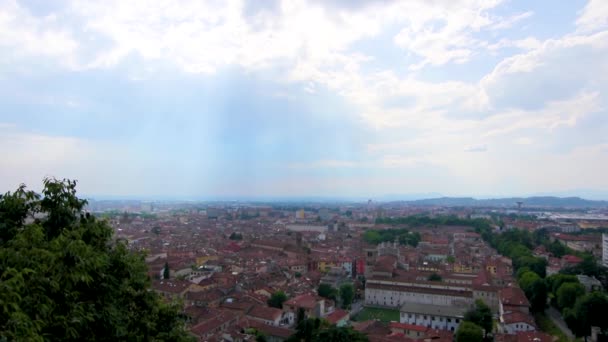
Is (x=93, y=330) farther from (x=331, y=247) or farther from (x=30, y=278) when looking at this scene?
(x=331, y=247)

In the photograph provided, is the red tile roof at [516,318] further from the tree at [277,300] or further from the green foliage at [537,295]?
the tree at [277,300]

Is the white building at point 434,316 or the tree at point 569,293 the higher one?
the tree at point 569,293

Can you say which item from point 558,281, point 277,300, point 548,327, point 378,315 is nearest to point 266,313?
point 277,300

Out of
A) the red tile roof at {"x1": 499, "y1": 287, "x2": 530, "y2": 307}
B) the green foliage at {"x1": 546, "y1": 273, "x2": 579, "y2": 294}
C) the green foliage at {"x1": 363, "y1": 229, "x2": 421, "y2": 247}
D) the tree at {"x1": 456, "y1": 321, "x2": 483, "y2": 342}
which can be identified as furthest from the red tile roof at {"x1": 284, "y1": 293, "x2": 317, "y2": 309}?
the green foliage at {"x1": 363, "y1": 229, "x2": 421, "y2": 247}

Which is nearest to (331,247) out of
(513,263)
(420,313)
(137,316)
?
(513,263)

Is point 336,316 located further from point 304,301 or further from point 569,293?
point 569,293

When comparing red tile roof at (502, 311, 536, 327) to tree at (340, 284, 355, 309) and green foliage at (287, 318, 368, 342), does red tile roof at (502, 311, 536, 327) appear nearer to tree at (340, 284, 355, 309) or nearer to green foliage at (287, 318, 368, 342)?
tree at (340, 284, 355, 309)

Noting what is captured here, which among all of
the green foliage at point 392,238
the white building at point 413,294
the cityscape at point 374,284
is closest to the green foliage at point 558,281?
the cityscape at point 374,284
